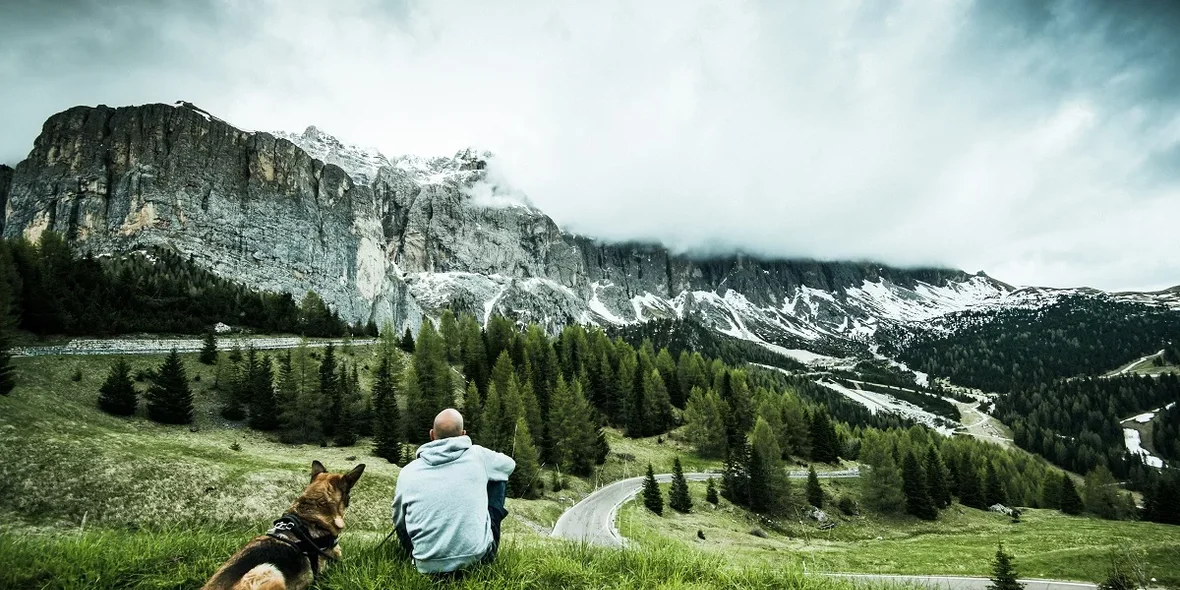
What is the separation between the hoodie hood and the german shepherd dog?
0.67 metres

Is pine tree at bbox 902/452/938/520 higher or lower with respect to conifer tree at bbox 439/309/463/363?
lower

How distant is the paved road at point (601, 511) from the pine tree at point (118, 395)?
33.2m

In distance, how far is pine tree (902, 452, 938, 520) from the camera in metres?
50.9

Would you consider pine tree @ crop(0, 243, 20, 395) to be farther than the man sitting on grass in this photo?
Yes

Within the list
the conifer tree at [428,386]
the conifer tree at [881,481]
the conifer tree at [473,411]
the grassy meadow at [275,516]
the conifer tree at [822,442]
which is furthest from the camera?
the conifer tree at [822,442]

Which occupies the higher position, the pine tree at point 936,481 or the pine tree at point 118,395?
the pine tree at point 118,395

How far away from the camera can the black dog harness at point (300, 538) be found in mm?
4523

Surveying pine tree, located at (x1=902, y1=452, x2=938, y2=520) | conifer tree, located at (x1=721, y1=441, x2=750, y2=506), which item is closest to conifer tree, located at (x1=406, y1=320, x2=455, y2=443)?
conifer tree, located at (x1=721, y1=441, x2=750, y2=506)

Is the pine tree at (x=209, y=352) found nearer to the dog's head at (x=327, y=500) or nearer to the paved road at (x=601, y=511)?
the paved road at (x=601, y=511)

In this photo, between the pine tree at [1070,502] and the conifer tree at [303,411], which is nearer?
the conifer tree at [303,411]

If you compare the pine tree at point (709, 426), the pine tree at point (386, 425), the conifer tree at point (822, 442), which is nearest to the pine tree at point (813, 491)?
the pine tree at point (709, 426)

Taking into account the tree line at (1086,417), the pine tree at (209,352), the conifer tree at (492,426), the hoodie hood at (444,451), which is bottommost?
the tree line at (1086,417)

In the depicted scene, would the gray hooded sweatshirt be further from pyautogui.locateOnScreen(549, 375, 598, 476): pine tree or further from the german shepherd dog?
pyautogui.locateOnScreen(549, 375, 598, 476): pine tree

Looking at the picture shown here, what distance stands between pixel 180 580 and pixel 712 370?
8092cm
